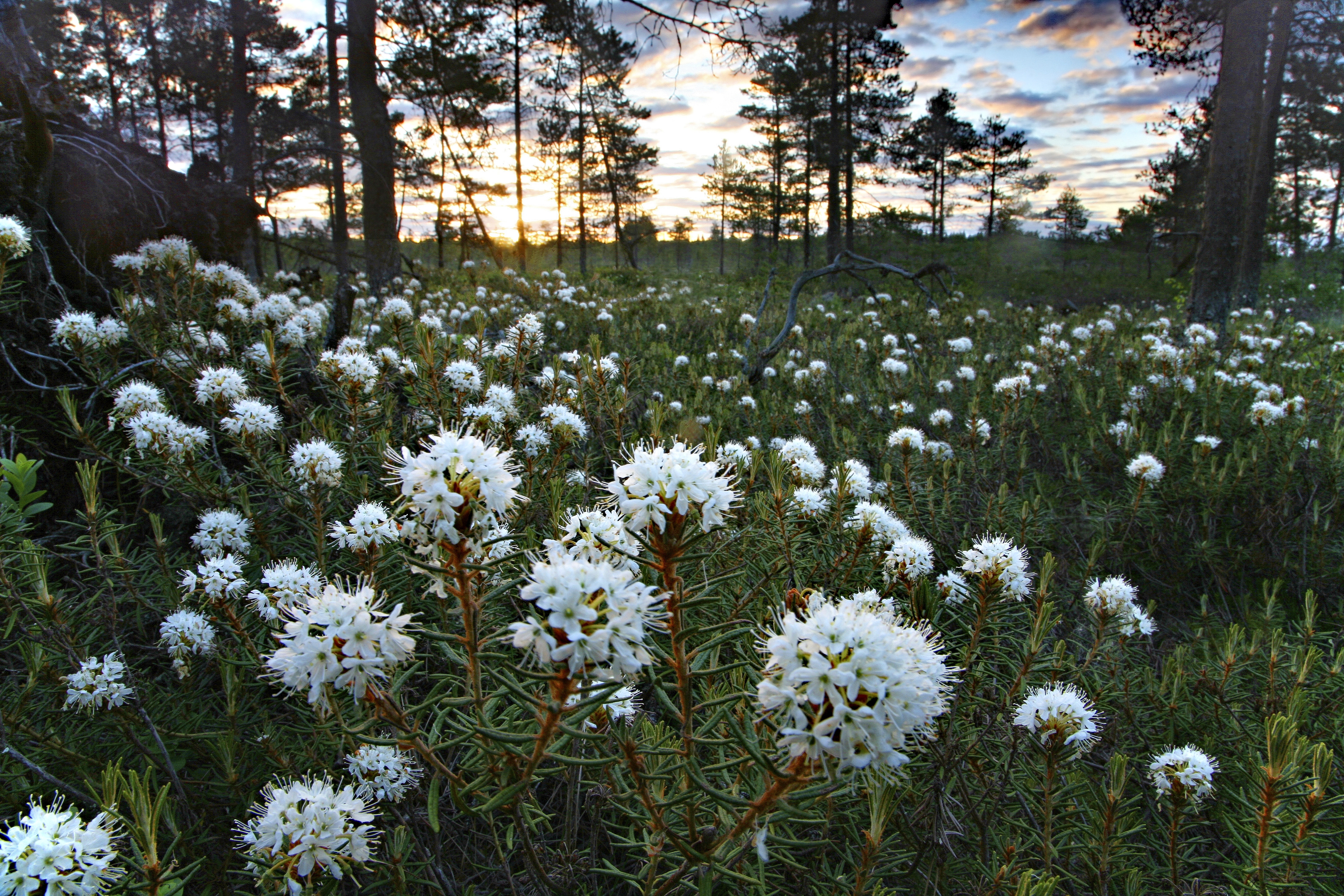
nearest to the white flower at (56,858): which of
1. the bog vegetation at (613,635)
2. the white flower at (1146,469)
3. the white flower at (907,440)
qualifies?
the bog vegetation at (613,635)

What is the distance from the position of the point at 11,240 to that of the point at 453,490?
9.42 ft

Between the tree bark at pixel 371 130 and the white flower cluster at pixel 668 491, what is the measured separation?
23.0 ft

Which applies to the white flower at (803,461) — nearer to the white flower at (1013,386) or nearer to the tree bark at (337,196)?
the white flower at (1013,386)

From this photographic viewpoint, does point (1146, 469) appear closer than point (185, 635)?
No

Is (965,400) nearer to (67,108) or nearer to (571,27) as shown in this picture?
(571,27)

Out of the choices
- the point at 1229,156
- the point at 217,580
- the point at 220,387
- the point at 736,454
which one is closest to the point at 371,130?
the point at 220,387

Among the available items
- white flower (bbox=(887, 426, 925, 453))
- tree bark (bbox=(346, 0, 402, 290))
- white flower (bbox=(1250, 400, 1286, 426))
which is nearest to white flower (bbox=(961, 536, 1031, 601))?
white flower (bbox=(887, 426, 925, 453))

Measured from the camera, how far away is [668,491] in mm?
1052

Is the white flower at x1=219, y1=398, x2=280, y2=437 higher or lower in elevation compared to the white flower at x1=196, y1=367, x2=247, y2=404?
lower

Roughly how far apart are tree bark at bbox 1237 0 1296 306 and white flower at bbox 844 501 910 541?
11.3 m

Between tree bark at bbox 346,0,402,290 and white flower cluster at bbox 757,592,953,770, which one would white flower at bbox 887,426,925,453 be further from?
tree bark at bbox 346,0,402,290

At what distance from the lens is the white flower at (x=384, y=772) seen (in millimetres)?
1633

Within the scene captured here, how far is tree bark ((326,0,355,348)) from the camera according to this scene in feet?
14.9

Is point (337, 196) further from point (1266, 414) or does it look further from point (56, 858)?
point (1266, 414)
